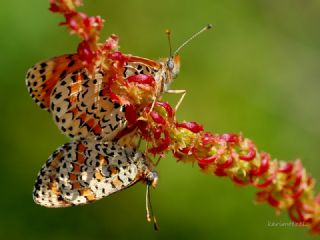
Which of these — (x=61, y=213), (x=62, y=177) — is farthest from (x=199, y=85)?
(x=62, y=177)

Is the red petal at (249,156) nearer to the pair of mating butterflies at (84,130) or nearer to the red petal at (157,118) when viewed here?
the red petal at (157,118)

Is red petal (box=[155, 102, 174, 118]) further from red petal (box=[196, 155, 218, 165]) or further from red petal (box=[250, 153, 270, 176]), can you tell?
red petal (box=[250, 153, 270, 176])

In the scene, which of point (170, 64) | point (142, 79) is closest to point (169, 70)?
point (170, 64)

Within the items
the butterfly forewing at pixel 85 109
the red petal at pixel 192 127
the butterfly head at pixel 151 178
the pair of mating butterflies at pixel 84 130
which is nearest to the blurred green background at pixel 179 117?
the butterfly head at pixel 151 178

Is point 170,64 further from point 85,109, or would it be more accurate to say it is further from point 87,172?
point 87,172

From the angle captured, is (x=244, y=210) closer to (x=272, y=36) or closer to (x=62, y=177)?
(x=62, y=177)
